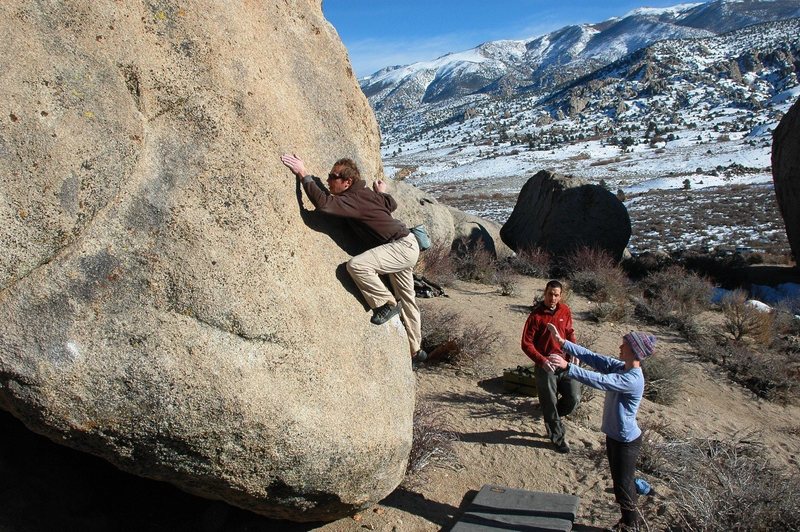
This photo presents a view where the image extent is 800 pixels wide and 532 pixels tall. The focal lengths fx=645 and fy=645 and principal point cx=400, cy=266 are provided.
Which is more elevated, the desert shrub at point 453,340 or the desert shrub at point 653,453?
the desert shrub at point 453,340


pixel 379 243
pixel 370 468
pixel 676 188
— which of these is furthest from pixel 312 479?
pixel 676 188

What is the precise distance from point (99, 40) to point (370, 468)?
2592mm

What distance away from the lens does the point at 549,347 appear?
5.26 m

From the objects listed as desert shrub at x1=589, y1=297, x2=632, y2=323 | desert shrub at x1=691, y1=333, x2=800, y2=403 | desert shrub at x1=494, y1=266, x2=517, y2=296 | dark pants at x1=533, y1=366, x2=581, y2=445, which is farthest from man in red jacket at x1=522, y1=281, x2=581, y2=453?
desert shrub at x1=494, y1=266, x2=517, y2=296

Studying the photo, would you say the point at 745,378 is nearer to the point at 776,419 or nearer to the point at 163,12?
the point at 776,419

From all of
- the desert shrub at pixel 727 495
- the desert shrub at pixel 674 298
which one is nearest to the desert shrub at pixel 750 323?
the desert shrub at pixel 674 298

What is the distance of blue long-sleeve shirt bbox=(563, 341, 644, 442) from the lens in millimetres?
3966

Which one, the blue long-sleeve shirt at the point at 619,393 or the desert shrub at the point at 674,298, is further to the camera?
the desert shrub at the point at 674,298

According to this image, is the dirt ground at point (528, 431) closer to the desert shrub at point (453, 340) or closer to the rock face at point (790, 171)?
the desert shrub at point (453, 340)

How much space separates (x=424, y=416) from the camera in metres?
5.43

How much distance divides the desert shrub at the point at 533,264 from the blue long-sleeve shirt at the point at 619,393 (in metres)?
10.3

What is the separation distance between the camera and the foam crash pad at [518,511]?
4.14m

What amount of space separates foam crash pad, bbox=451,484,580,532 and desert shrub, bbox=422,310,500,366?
9.74 ft

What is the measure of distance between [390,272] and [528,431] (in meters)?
2.73
